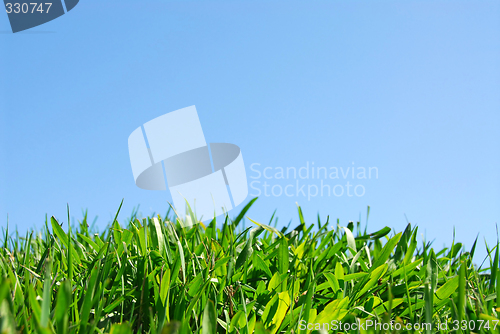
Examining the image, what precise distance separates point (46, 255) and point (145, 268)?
503mm

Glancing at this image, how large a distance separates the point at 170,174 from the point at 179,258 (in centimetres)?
145

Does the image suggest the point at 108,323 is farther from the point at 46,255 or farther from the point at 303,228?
the point at 303,228

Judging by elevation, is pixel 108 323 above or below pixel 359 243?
below

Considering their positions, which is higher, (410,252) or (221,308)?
(410,252)

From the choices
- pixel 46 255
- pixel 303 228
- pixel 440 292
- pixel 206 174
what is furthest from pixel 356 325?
pixel 206 174

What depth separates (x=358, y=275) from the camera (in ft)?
3.89

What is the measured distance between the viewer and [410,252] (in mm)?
1348

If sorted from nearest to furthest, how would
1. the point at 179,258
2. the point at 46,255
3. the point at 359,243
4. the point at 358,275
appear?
the point at 179,258 → the point at 358,275 → the point at 46,255 → the point at 359,243

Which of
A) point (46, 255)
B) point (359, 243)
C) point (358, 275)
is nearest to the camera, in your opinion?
point (358, 275)

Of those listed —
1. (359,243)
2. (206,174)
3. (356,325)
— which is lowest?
(356,325)

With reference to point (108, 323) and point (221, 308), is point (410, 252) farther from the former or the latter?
point (108, 323)

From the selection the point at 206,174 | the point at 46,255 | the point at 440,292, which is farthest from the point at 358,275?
the point at 206,174

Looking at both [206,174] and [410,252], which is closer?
[410,252]

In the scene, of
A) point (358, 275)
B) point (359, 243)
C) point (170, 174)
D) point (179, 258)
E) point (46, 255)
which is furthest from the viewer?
point (170, 174)
